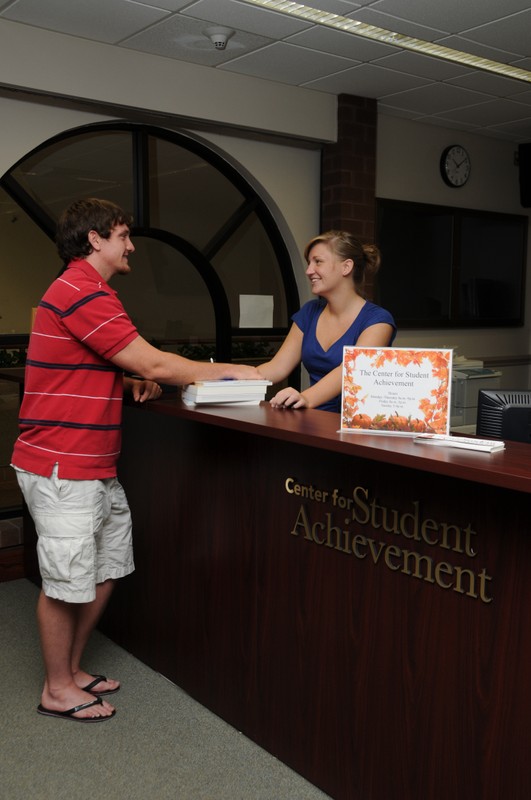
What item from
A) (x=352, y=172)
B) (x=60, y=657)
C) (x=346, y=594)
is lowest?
(x=60, y=657)

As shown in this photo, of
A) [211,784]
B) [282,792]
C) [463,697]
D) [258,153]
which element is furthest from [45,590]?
[258,153]

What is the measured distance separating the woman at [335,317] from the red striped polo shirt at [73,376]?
749mm

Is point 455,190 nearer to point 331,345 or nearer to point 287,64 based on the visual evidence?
point 287,64

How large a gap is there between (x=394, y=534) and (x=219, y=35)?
123 inches

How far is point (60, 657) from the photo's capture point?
2971 mm

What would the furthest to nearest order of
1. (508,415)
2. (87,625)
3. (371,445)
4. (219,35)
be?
(219,35) → (87,625) → (508,415) → (371,445)

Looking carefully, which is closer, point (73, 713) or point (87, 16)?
point (73, 713)

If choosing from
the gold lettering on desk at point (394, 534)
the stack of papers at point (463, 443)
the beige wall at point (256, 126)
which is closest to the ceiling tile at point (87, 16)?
the beige wall at point (256, 126)

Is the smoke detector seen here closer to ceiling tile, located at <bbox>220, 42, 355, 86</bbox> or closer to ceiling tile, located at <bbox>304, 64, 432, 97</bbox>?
ceiling tile, located at <bbox>220, 42, 355, 86</bbox>

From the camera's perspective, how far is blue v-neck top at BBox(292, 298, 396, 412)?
3.18m

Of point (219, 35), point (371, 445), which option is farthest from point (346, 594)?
point (219, 35)

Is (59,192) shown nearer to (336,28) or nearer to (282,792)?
(336,28)

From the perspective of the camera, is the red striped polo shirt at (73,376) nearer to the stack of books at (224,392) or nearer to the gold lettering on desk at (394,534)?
the stack of books at (224,392)

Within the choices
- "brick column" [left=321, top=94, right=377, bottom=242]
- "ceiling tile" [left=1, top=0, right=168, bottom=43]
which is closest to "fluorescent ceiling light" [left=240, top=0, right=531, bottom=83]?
"ceiling tile" [left=1, top=0, right=168, bottom=43]
